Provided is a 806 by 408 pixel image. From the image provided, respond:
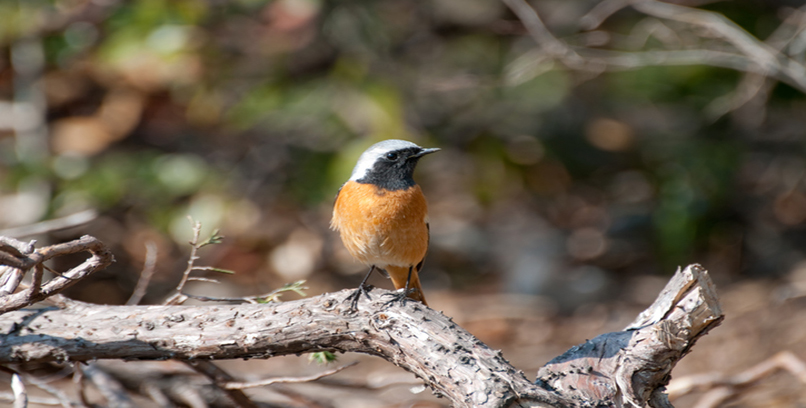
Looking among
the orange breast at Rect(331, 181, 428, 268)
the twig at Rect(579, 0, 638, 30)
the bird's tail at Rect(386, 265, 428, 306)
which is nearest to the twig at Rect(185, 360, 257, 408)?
the orange breast at Rect(331, 181, 428, 268)

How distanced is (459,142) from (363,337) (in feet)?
17.8

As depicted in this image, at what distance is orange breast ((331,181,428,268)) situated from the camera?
155 inches

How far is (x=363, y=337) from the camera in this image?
282 centimetres

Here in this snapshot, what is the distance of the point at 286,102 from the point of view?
6629 mm

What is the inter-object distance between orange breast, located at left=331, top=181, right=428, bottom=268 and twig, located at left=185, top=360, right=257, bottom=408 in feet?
3.43

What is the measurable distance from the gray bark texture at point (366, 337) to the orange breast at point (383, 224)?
1.02 meters

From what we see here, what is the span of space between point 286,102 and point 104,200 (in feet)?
6.59

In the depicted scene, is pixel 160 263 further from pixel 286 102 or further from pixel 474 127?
pixel 474 127

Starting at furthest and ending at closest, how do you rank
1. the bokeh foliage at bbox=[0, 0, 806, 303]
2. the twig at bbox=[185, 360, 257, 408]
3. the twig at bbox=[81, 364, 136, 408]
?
the bokeh foliage at bbox=[0, 0, 806, 303], the twig at bbox=[81, 364, 136, 408], the twig at bbox=[185, 360, 257, 408]

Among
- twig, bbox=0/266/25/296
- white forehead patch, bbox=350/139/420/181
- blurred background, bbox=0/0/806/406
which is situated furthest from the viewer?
blurred background, bbox=0/0/806/406

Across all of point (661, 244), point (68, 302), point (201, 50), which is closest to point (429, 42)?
point (201, 50)

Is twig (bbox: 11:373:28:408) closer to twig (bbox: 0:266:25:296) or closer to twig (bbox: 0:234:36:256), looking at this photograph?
twig (bbox: 0:266:25:296)

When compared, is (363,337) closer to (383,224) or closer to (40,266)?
(383,224)

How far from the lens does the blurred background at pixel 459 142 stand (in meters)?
6.47
